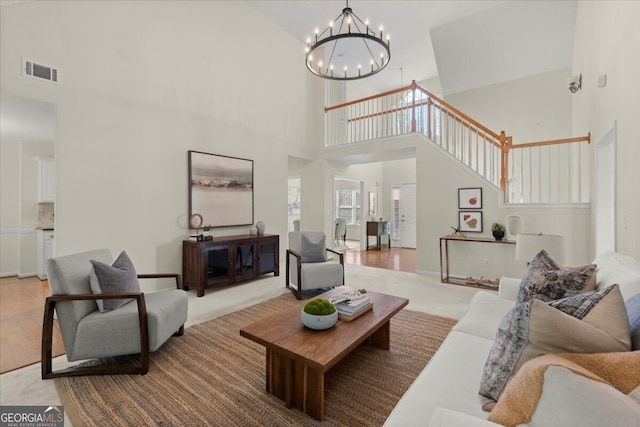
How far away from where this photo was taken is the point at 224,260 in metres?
4.23

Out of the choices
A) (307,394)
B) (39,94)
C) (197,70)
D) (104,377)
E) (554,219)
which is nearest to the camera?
(307,394)

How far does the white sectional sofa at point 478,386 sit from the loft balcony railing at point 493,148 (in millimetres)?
2812

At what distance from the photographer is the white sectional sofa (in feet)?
2.19

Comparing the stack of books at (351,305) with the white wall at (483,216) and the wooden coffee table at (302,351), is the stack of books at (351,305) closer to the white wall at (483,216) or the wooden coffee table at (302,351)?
the wooden coffee table at (302,351)

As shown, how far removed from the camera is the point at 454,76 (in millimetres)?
6727

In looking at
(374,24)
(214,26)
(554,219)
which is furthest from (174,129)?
(554,219)

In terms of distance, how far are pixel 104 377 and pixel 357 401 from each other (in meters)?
1.77

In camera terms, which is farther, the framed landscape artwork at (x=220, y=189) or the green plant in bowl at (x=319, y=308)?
the framed landscape artwork at (x=220, y=189)

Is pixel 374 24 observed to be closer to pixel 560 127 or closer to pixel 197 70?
pixel 197 70

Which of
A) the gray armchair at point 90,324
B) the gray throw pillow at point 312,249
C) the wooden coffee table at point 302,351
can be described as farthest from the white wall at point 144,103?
the wooden coffee table at point 302,351

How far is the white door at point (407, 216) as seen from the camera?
345 inches

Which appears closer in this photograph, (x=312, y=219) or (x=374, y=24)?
(x=374, y=24)

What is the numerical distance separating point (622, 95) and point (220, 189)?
477 centimetres

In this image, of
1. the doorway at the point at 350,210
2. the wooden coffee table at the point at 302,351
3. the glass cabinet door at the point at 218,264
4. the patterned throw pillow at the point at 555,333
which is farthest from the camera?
the doorway at the point at 350,210
